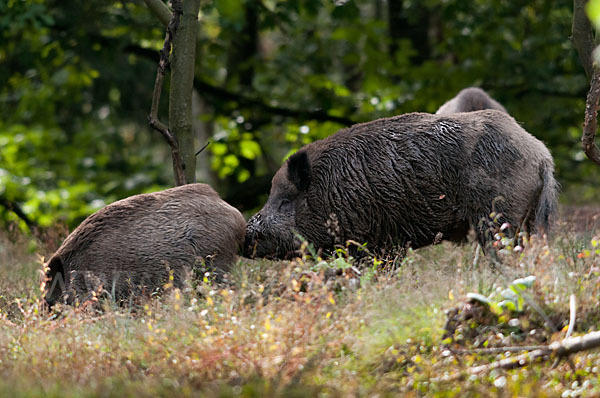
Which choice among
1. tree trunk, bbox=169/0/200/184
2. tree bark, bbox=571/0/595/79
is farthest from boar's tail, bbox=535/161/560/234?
tree trunk, bbox=169/0/200/184

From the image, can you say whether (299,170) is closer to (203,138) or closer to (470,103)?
(470,103)

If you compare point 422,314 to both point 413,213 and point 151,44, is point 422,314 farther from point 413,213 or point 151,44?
point 151,44

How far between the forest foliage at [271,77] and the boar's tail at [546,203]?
17.2 feet

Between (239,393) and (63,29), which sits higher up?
(63,29)

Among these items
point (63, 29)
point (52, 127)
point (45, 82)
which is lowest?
point (52, 127)

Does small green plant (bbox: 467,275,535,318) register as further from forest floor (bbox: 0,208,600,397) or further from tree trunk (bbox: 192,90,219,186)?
tree trunk (bbox: 192,90,219,186)

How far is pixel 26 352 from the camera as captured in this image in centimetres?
475

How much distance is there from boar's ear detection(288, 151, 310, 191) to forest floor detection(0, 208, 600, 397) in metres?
1.94

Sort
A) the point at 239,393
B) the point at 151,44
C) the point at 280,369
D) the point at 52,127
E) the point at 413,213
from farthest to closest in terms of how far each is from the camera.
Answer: the point at 52,127 → the point at 151,44 → the point at 413,213 → the point at 280,369 → the point at 239,393

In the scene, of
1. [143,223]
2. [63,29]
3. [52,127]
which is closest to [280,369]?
[143,223]

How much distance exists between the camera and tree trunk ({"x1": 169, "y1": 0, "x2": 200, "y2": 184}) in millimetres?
7684

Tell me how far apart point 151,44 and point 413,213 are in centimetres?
1007

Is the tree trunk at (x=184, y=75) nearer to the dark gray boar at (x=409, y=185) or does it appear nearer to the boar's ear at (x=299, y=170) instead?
the dark gray boar at (x=409, y=185)

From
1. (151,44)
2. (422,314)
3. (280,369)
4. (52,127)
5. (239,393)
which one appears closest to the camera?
(239,393)
